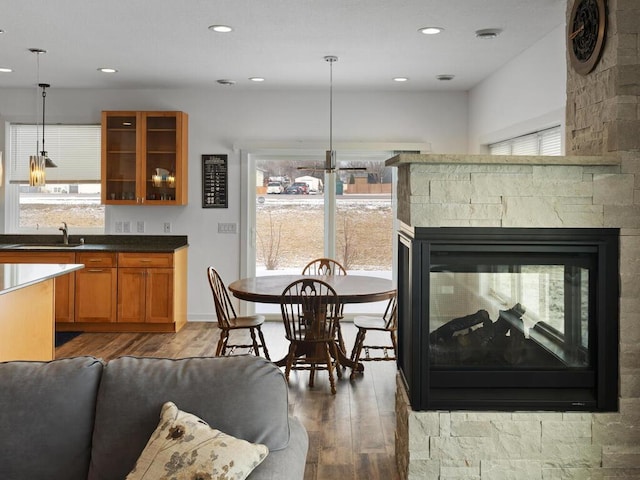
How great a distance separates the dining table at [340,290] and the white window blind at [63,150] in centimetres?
295

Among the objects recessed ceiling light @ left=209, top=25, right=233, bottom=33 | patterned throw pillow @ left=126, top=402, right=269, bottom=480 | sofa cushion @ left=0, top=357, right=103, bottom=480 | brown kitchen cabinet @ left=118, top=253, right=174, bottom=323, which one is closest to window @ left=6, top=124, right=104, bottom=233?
brown kitchen cabinet @ left=118, top=253, right=174, bottom=323

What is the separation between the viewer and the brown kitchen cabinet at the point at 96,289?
6625 millimetres

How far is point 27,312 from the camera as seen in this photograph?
4.35 meters

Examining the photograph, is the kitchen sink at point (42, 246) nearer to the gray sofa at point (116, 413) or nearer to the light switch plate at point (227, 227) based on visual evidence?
the light switch plate at point (227, 227)

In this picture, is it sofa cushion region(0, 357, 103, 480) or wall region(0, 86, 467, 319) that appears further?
wall region(0, 86, 467, 319)

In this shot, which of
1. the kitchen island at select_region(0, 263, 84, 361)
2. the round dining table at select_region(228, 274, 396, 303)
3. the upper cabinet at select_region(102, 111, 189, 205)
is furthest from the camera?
the upper cabinet at select_region(102, 111, 189, 205)

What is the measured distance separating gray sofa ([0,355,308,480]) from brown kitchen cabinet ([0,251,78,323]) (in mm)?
4791

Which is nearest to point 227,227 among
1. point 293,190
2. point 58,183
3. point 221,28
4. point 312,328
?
point 293,190

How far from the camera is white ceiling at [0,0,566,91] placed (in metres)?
4.08

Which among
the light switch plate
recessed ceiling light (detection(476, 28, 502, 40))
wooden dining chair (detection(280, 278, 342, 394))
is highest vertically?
recessed ceiling light (detection(476, 28, 502, 40))

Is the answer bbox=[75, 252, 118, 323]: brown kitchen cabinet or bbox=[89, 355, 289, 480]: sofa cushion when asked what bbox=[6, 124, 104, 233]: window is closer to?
bbox=[75, 252, 118, 323]: brown kitchen cabinet

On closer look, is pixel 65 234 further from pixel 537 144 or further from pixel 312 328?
pixel 537 144

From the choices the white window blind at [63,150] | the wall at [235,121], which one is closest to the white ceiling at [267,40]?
the wall at [235,121]

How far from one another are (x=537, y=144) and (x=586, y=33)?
202 centimetres
